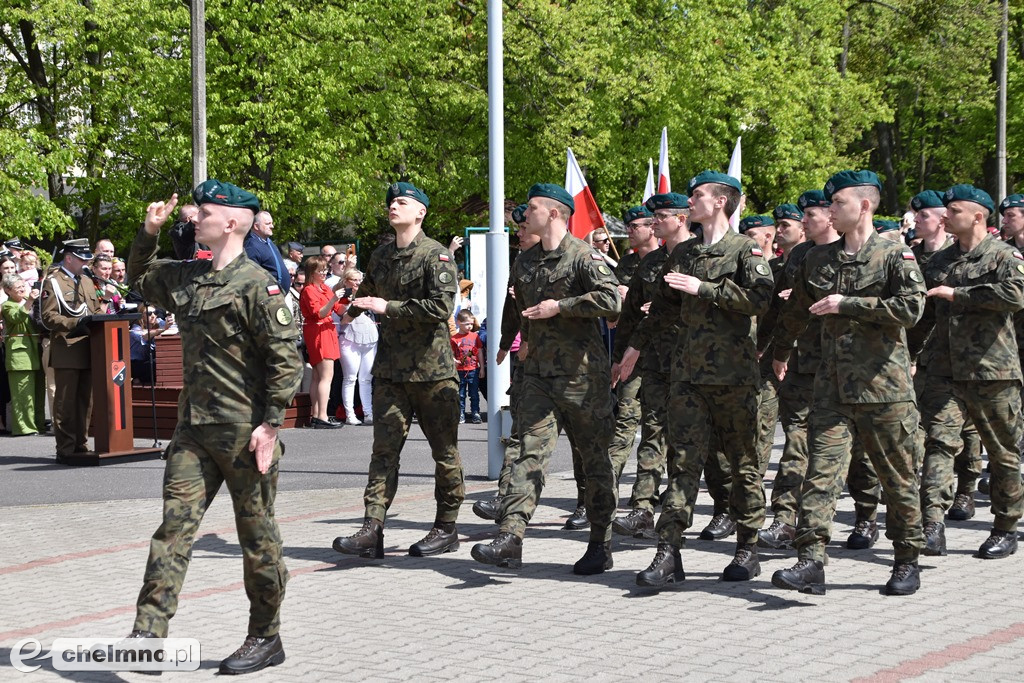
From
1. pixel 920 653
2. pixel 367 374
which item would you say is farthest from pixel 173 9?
pixel 920 653

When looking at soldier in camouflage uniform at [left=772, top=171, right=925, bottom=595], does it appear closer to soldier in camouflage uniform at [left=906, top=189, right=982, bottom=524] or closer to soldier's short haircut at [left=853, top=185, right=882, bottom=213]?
soldier's short haircut at [left=853, top=185, right=882, bottom=213]

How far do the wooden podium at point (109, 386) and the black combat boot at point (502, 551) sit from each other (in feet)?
22.7

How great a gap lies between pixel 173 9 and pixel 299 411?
15867 millimetres

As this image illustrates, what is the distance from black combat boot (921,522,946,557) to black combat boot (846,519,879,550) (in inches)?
13.6

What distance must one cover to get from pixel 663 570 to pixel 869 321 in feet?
5.47

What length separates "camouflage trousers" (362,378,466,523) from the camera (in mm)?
8617

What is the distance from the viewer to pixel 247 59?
3052 cm

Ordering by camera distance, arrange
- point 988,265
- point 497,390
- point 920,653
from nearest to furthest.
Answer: point 920,653
point 988,265
point 497,390

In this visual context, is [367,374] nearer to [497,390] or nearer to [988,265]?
[497,390]

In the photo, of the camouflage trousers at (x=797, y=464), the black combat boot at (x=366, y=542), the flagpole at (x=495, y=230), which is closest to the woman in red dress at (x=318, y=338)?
the flagpole at (x=495, y=230)

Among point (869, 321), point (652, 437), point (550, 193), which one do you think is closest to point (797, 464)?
point (652, 437)

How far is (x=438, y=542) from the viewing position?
8836mm

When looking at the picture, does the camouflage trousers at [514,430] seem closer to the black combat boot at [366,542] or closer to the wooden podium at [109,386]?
the black combat boot at [366,542]

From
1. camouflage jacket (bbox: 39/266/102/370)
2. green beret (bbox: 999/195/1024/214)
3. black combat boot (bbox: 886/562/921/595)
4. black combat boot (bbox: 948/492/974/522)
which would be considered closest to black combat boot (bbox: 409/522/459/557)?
black combat boot (bbox: 886/562/921/595)
